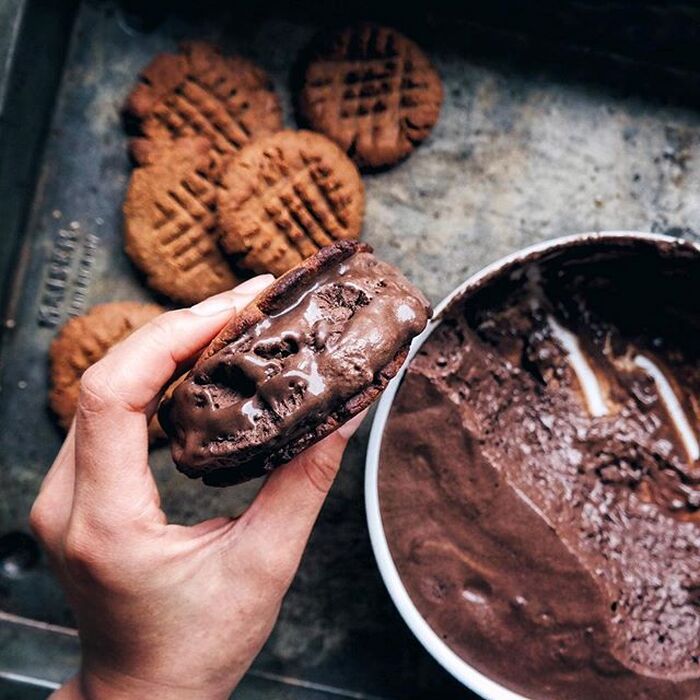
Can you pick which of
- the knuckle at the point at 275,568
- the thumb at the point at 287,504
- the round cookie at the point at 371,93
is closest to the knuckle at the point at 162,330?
the thumb at the point at 287,504

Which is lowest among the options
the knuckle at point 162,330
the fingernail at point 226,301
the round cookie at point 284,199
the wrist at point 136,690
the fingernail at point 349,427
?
the wrist at point 136,690

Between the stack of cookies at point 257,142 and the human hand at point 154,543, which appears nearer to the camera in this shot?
the human hand at point 154,543

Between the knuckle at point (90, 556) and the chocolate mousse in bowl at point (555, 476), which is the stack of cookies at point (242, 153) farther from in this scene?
the knuckle at point (90, 556)

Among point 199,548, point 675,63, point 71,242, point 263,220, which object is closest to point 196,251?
point 263,220

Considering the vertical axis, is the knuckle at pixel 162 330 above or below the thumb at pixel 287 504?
above

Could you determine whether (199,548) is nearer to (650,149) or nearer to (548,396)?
(548,396)

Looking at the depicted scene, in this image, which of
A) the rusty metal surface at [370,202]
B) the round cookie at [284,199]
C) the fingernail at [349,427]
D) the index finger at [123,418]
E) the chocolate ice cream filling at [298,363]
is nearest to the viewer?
the chocolate ice cream filling at [298,363]
